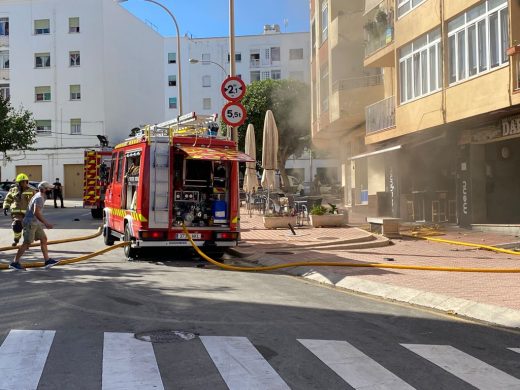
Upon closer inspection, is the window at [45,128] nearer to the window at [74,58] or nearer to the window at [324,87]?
the window at [74,58]

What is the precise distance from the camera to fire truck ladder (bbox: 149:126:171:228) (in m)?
11.6

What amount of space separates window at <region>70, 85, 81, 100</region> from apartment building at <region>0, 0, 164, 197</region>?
81 millimetres

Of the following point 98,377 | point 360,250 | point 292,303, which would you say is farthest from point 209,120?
point 98,377

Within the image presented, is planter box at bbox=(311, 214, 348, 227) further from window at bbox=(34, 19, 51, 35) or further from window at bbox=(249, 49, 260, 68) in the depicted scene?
window at bbox=(249, 49, 260, 68)

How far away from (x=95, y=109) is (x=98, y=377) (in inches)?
1790

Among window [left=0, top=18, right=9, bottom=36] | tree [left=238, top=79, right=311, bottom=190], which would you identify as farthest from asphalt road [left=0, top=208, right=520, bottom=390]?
window [left=0, top=18, right=9, bottom=36]

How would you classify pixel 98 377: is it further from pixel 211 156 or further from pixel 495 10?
pixel 495 10

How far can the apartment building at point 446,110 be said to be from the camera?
14.4 meters

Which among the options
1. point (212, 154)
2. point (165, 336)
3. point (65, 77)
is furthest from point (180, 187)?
point (65, 77)

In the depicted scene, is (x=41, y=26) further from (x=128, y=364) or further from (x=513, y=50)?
(x=128, y=364)

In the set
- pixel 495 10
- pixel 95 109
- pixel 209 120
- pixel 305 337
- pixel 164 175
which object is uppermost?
pixel 95 109

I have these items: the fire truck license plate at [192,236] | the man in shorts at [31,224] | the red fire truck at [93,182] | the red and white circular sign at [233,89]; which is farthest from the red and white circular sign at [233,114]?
the red fire truck at [93,182]

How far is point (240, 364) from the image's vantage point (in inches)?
197

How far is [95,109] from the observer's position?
156 feet
